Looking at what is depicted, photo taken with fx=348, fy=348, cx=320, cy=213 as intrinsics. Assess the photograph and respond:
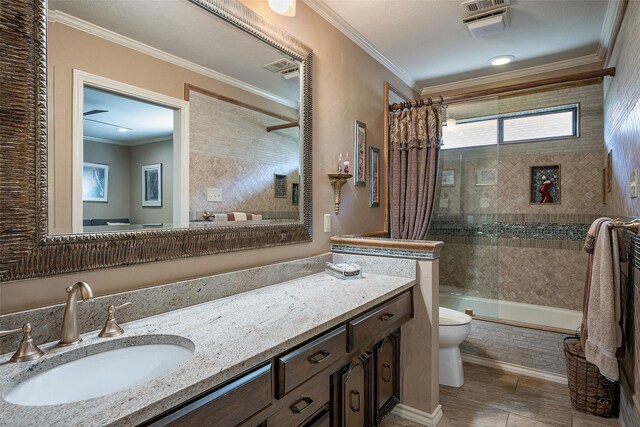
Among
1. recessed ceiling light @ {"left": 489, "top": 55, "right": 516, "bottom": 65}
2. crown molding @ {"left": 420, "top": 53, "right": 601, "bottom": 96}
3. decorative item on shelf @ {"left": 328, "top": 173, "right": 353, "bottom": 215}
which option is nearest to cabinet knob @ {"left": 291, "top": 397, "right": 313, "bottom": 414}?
decorative item on shelf @ {"left": 328, "top": 173, "right": 353, "bottom": 215}

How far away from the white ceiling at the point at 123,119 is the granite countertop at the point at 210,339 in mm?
665

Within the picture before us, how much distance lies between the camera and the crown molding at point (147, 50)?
1.12 m

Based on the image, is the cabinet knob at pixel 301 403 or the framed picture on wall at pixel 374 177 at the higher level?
the framed picture on wall at pixel 374 177

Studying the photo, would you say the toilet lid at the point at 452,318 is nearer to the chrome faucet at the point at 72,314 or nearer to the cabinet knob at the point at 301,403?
the cabinet knob at the point at 301,403

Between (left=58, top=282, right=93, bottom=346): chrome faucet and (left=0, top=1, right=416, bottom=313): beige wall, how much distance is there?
10cm

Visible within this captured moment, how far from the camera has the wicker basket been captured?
2.10 m

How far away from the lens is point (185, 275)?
1.48 meters

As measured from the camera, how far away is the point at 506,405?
7.40 feet

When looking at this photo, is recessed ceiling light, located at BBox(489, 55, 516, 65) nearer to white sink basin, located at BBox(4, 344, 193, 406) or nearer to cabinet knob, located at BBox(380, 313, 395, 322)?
cabinet knob, located at BBox(380, 313, 395, 322)

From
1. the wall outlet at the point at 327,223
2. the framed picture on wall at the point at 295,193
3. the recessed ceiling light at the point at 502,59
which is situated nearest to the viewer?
the framed picture on wall at the point at 295,193

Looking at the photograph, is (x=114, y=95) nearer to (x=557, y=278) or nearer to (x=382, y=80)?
(x=382, y=80)

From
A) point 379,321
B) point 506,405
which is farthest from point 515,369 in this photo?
point 379,321

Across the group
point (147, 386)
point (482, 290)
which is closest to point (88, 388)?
point (147, 386)

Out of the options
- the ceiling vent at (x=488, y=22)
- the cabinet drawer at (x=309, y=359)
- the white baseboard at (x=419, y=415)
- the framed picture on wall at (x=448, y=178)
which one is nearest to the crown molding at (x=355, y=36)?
the ceiling vent at (x=488, y=22)
